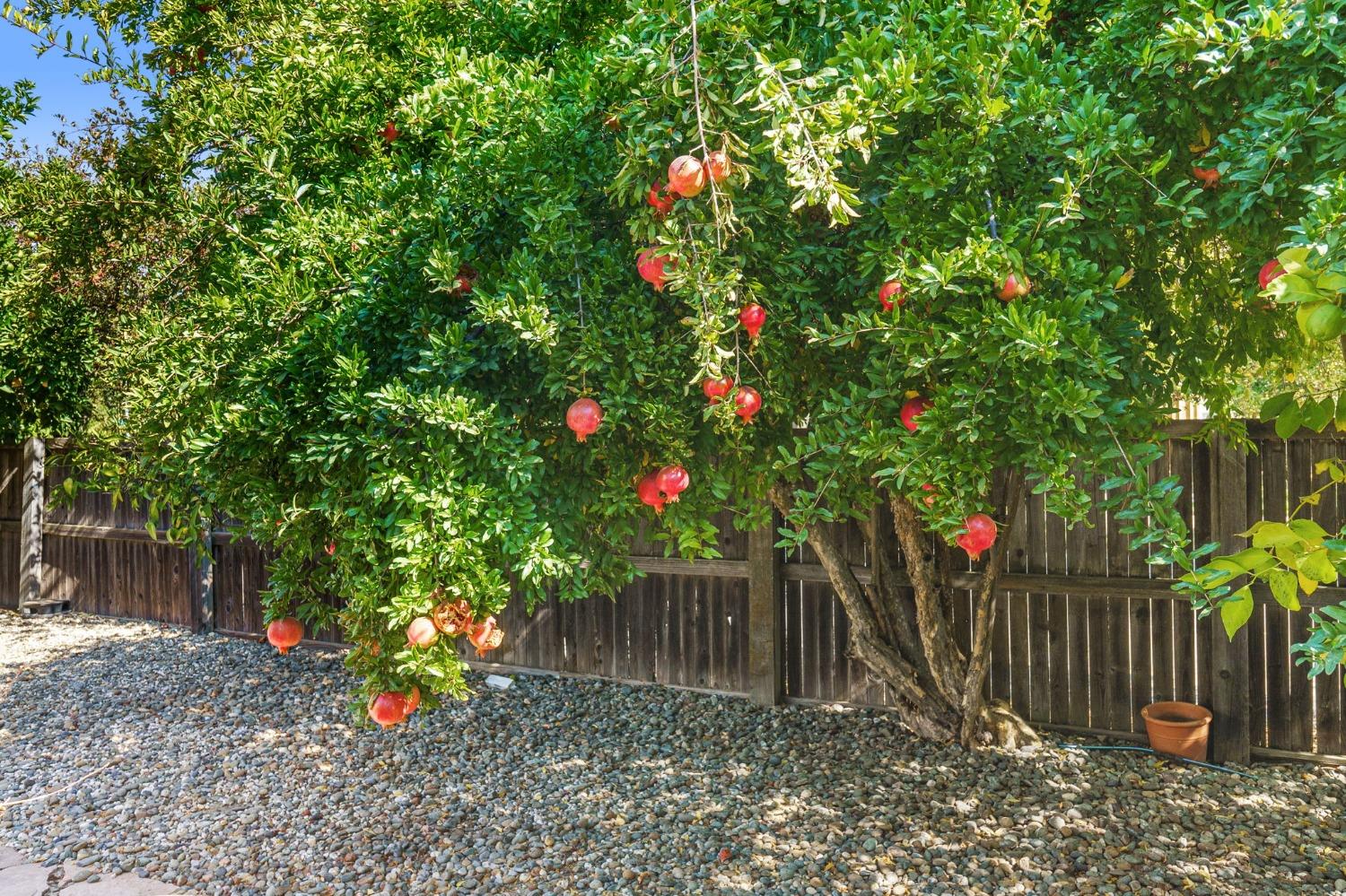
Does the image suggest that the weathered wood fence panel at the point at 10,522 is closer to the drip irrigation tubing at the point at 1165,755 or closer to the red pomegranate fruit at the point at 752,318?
the red pomegranate fruit at the point at 752,318

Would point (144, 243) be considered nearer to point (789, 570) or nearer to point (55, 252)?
point (55, 252)

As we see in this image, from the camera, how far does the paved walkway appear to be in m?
3.30

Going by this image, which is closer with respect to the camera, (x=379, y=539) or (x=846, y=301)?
(x=379, y=539)

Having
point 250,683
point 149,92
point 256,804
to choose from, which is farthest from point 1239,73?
point 250,683

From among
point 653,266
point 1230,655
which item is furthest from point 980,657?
point 653,266

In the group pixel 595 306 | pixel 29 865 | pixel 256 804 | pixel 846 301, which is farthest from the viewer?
pixel 256 804

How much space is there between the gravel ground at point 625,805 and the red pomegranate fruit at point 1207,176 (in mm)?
2172

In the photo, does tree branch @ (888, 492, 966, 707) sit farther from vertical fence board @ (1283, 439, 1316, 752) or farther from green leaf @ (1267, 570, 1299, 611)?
green leaf @ (1267, 570, 1299, 611)

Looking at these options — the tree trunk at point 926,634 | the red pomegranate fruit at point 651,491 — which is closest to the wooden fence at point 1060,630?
the tree trunk at point 926,634

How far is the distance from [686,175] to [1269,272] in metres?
1.38

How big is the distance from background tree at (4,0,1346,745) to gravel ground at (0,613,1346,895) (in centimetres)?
123

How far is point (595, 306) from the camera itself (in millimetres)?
2414

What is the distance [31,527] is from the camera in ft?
28.0

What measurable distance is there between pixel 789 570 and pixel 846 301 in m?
2.62
